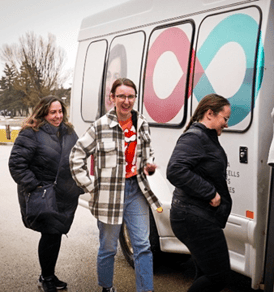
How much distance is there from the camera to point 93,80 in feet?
17.1

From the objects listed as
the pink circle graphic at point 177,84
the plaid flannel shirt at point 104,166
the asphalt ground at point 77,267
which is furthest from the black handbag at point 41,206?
the pink circle graphic at point 177,84

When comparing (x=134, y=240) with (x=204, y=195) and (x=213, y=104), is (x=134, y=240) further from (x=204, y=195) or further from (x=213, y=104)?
(x=213, y=104)

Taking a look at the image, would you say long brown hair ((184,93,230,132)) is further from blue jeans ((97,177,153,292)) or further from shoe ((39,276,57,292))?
shoe ((39,276,57,292))

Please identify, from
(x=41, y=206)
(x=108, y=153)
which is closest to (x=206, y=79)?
(x=108, y=153)

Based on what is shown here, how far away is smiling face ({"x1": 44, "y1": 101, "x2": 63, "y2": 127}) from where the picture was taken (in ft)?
13.3

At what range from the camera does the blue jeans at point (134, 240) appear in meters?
3.49

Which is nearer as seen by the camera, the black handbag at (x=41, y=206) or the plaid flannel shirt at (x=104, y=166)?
the plaid flannel shirt at (x=104, y=166)

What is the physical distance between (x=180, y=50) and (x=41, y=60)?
36.5 meters

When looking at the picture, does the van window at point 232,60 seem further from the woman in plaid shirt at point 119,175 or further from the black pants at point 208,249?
the black pants at point 208,249

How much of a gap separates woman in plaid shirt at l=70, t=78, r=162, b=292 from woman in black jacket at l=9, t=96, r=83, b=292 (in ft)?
1.72

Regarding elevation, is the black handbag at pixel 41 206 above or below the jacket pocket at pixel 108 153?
below

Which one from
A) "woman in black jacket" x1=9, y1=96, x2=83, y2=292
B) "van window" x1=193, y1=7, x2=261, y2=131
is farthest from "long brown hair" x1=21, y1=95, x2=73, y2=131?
"van window" x1=193, y1=7, x2=261, y2=131

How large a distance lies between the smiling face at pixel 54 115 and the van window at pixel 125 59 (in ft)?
2.71

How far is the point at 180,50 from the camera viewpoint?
155 inches
